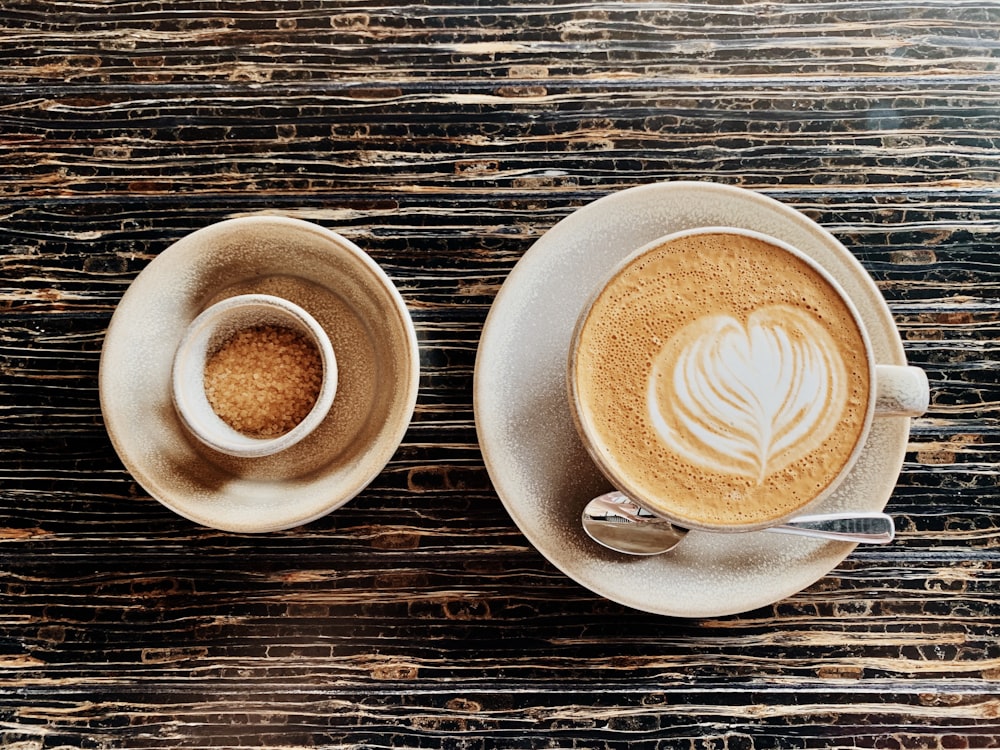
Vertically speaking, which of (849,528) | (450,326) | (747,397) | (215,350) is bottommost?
(849,528)

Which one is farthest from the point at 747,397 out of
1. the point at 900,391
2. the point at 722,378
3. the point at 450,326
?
the point at 450,326

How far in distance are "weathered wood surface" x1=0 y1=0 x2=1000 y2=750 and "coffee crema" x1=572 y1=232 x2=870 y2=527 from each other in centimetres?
29

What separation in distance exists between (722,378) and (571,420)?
188 mm

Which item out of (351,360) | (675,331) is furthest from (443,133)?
(675,331)

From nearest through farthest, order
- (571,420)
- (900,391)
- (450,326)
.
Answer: (900,391) < (571,420) < (450,326)

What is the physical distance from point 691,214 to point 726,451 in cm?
29

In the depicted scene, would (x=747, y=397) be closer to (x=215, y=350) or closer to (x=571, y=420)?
(x=571, y=420)

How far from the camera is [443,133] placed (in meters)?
1.13

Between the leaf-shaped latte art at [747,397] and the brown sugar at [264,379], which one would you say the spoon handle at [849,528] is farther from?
the brown sugar at [264,379]

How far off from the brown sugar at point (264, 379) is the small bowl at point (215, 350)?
1 centimetres

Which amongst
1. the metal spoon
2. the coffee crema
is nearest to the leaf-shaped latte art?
the coffee crema

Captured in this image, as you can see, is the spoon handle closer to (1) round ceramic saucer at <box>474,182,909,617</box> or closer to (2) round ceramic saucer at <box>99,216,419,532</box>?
(1) round ceramic saucer at <box>474,182,909,617</box>

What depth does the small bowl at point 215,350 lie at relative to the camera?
0.89 metres

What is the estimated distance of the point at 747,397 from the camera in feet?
2.85
